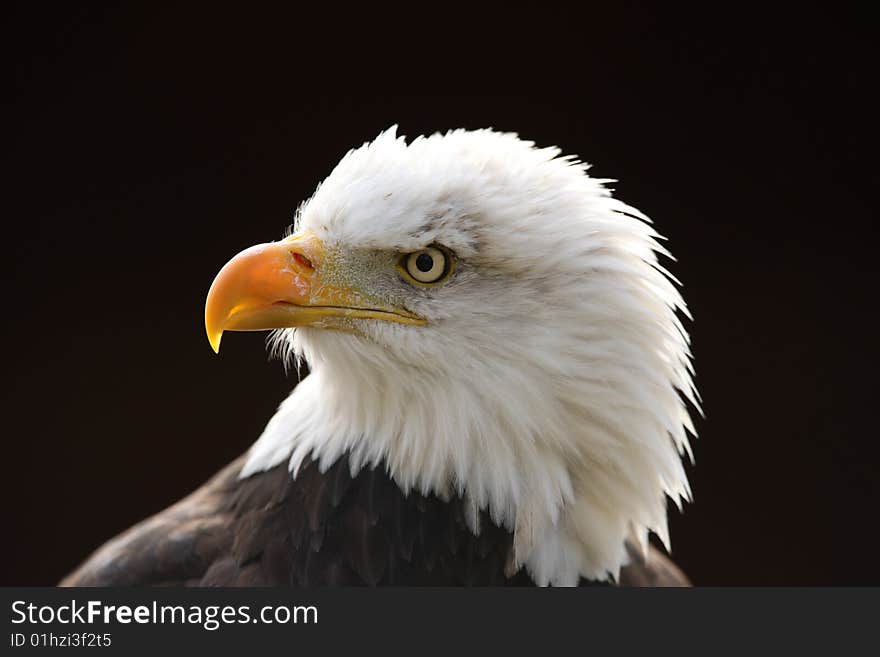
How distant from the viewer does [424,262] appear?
2051 millimetres

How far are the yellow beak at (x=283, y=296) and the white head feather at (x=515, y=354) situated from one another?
0.04m

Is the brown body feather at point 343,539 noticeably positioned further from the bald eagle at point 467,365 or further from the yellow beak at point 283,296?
the yellow beak at point 283,296

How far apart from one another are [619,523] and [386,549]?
53cm

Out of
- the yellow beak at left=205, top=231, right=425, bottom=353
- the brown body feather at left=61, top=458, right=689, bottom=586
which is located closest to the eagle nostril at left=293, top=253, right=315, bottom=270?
the yellow beak at left=205, top=231, right=425, bottom=353

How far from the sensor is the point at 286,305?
6.76ft

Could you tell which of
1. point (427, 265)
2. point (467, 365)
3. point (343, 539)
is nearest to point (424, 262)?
point (427, 265)

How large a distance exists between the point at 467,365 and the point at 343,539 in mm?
477

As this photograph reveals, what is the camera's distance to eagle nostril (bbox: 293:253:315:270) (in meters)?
2.07

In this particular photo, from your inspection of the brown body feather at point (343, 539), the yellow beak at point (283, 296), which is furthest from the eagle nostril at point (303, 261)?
the brown body feather at point (343, 539)

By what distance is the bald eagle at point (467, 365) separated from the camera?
2047 mm

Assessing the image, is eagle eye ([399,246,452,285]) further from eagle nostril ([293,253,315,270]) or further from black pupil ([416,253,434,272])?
eagle nostril ([293,253,315,270])

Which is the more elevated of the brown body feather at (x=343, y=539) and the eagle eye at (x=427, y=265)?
the eagle eye at (x=427, y=265)

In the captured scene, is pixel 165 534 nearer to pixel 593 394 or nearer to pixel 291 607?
pixel 291 607

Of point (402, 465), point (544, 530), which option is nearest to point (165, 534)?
point (402, 465)
